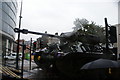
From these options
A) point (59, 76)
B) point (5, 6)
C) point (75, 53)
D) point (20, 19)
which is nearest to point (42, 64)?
point (59, 76)

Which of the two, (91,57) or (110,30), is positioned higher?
(110,30)

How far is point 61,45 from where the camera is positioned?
729cm

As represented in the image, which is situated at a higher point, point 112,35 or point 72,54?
point 112,35

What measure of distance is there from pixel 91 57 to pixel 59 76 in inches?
86.6

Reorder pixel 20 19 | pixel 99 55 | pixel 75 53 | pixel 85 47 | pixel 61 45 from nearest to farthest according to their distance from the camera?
pixel 75 53 → pixel 99 55 → pixel 85 47 → pixel 61 45 → pixel 20 19

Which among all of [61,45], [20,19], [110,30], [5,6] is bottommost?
[61,45]

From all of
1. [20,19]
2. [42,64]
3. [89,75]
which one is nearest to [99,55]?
[89,75]

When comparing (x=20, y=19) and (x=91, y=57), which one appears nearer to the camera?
(x=91, y=57)

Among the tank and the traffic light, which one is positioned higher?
the traffic light

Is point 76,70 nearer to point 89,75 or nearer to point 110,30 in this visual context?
point 89,75

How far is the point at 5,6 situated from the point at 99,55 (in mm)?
23692

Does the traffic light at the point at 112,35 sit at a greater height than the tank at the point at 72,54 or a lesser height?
greater

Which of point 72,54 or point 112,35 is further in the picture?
point 112,35

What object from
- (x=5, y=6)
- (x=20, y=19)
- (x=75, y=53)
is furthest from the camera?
(x=5, y=6)
